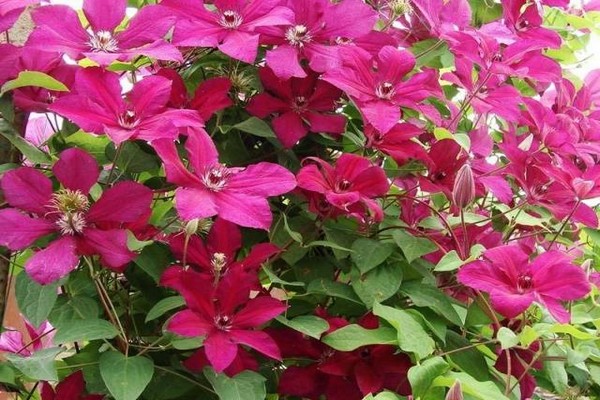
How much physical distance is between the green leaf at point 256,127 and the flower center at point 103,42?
122 mm

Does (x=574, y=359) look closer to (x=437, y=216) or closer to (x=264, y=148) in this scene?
(x=437, y=216)

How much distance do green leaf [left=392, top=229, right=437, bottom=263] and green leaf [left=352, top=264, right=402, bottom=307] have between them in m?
0.02

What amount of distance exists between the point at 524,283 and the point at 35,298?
15.8 inches

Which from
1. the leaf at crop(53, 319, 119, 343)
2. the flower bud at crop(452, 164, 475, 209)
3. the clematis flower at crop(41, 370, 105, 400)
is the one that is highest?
the flower bud at crop(452, 164, 475, 209)

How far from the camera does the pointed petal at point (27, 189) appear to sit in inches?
23.7

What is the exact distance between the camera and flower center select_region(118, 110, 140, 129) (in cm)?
60

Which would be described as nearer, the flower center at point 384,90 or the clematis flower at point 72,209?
the clematis flower at point 72,209

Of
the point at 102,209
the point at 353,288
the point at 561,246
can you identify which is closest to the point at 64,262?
the point at 102,209

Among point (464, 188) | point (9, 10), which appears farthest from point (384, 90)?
point (9, 10)

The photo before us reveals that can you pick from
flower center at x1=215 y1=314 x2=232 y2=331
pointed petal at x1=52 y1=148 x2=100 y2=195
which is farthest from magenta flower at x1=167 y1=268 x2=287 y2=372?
pointed petal at x1=52 y1=148 x2=100 y2=195

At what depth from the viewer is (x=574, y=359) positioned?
2.11 feet

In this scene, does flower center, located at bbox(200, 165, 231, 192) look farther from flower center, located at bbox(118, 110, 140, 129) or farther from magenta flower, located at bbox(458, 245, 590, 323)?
magenta flower, located at bbox(458, 245, 590, 323)

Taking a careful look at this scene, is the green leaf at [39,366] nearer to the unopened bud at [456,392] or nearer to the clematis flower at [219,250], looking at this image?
the clematis flower at [219,250]

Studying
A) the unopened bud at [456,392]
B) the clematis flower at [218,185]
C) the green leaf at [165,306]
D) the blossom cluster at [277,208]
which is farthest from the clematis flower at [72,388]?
the unopened bud at [456,392]
